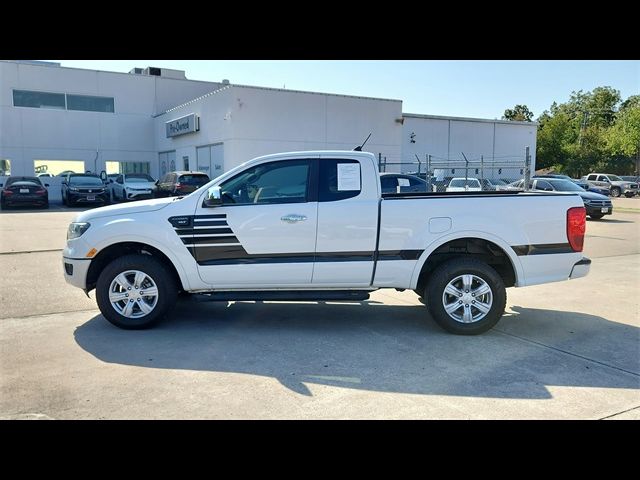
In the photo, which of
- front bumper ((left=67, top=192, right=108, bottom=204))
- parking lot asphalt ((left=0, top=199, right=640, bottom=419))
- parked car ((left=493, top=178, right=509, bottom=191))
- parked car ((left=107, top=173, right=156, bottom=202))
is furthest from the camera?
parked car ((left=107, top=173, right=156, bottom=202))

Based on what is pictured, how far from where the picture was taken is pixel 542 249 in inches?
216

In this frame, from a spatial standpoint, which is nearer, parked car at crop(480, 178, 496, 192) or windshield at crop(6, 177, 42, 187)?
parked car at crop(480, 178, 496, 192)

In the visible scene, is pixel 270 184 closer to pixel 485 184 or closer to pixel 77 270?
pixel 77 270

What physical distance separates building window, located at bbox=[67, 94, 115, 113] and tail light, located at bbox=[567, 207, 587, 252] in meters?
32.6

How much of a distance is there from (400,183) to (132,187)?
15337mm

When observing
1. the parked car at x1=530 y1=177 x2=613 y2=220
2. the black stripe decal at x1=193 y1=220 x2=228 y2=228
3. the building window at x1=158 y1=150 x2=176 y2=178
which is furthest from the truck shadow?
the building window at x1=158 y1=150 x2=176 y2=178

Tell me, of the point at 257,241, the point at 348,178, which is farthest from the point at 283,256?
the point at 348,178

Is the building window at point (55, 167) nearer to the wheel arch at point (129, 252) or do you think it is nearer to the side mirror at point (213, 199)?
the wheel arch at point (129, 252)

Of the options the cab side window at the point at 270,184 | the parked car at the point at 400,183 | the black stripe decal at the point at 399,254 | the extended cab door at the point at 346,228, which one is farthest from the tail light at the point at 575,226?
the parked car at the point at 400,183

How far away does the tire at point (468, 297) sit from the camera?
5.41 m

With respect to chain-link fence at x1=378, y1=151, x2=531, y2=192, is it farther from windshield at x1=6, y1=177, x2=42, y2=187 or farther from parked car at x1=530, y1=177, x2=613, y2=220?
windshield at x1=6, y1=177, x2=42, y2=187

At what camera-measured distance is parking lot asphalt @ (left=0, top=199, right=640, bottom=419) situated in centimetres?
375
